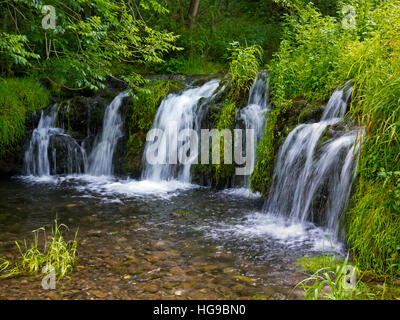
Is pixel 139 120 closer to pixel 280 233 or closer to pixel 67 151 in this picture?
pixel 67 151

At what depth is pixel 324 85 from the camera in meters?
6.14

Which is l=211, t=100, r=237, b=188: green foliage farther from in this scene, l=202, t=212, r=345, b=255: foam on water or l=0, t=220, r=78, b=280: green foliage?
l=0, t=220, r=78, b=280: green foliage

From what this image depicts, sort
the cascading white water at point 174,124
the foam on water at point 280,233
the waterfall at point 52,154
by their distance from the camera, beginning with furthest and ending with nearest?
the waterfall at point 52,154, the cascading white water at point 174,124, the foam on water at point 280,233

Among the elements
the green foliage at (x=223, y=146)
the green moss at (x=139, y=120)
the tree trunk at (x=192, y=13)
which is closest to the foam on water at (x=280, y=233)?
the green foliage at (x=223, y=146)

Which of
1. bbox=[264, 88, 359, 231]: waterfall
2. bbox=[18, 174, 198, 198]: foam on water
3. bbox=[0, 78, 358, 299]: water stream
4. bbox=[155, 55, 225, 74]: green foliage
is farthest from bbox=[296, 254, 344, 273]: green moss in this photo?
bbox=[155, 55, 225, 74]: green foliage

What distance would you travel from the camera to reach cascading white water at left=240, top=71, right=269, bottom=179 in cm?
719

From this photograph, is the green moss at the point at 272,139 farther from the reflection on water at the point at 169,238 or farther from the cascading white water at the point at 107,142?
the cascading white water at the point at 107,142

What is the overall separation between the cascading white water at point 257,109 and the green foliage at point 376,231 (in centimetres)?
372

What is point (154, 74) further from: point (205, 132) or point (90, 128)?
point (205, 132)

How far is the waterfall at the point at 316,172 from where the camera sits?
435 cm

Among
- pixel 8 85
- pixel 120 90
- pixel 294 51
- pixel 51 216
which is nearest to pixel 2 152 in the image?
pixel 8 85

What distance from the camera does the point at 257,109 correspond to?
7.34 m

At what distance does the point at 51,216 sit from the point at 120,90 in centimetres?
524

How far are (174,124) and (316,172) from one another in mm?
4419
